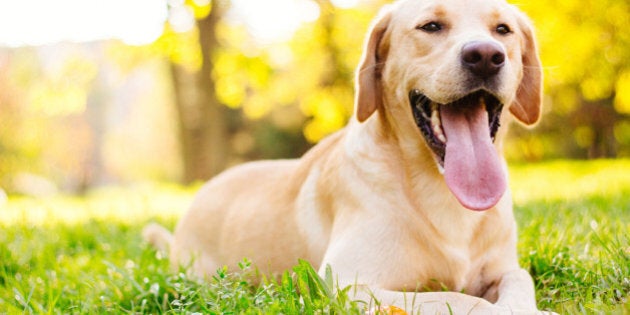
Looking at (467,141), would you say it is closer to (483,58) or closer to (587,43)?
(483,58)

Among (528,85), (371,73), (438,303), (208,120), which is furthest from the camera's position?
(208,120)

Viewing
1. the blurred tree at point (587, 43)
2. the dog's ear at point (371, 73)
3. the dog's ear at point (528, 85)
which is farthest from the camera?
the blurred tree at point (587, 43)

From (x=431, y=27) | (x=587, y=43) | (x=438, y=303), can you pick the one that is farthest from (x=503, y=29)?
(x=587, y=43)

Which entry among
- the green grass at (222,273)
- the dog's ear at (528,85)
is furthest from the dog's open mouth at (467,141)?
the green grass at (222,273)

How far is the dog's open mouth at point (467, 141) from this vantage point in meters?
2.71

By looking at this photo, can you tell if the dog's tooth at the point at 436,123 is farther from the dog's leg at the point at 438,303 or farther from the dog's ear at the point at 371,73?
the dog's leg at the point at 438,303

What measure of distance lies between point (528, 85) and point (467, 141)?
2.20ft

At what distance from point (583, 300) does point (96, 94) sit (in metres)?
49.5

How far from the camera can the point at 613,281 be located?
2475 millimetres

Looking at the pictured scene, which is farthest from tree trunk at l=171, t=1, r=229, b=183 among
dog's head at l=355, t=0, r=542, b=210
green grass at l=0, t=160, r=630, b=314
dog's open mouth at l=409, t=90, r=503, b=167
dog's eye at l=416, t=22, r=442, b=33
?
dog's open mouth at l=409, t=90, r=503, b=167

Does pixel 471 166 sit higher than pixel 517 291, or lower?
higher

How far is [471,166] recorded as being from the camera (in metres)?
2.71

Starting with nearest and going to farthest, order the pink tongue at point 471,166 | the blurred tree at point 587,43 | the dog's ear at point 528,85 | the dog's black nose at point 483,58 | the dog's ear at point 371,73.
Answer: the dog's black nose at point 483,58, the pink tongue at point 471,166, the dog's ear at point 371,73, the dog's ear at point 528,85, the blurred tree at point 587,43

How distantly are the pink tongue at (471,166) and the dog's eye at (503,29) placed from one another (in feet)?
1.45
